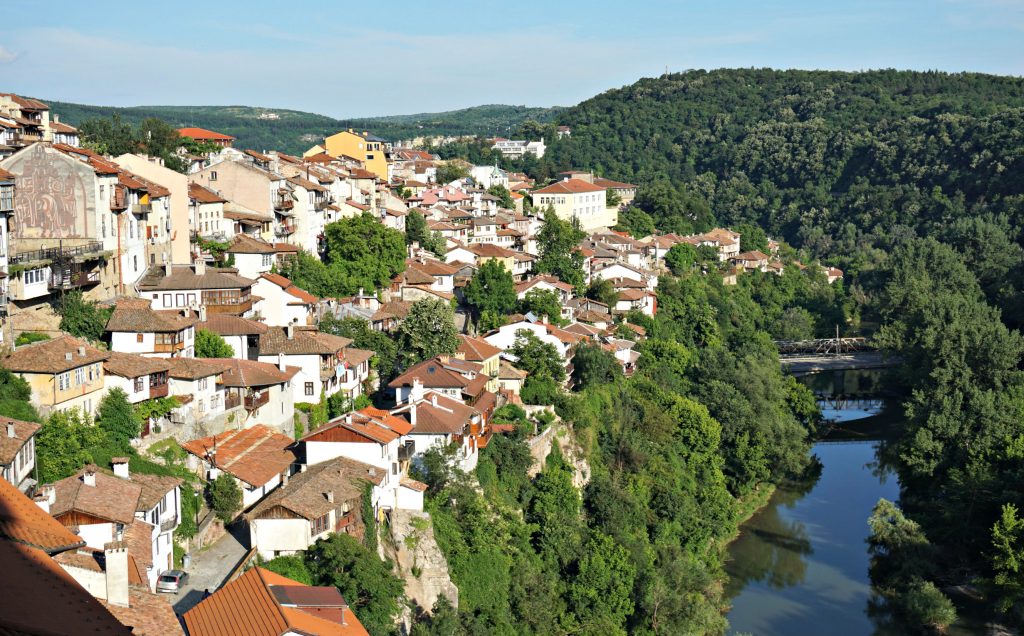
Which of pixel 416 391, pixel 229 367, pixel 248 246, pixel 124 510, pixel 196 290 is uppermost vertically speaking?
pixel 248 246

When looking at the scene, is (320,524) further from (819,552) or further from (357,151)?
(357,151)

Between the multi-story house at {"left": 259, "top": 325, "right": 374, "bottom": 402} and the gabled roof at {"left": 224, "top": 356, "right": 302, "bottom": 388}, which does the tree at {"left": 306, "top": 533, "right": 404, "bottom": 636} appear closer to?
the gabled roof at {"left": 224, "top": 356, "right": 302, "bottom": 388}

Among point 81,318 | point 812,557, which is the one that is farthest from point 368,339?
point 812,557

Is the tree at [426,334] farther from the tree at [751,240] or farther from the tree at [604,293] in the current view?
the tree at [751,240]

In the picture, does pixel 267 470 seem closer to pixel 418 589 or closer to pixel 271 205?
pixel 418 589

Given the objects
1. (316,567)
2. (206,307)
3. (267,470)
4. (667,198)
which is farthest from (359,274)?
(667,198)

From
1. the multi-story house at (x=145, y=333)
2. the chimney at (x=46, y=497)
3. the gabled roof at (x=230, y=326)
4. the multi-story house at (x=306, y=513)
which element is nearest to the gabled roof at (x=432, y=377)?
the gabled roof at (x=230, y=326)
